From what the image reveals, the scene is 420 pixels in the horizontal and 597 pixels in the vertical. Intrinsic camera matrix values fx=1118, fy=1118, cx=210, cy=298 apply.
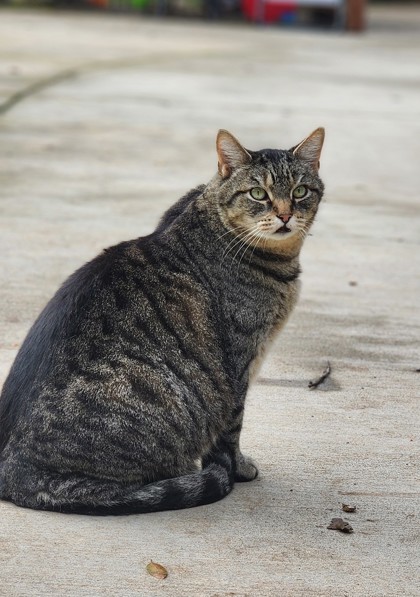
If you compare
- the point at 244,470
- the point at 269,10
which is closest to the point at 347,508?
the point at 244,470

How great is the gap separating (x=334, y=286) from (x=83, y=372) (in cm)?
300

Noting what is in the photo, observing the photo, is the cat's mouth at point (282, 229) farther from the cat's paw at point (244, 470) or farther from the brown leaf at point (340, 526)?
the brown leaf at point (340, 526)

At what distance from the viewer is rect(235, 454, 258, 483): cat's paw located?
4078mm

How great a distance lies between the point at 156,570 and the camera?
11.3ft

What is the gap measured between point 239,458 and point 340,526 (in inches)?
18.9

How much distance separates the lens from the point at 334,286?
21.4ft

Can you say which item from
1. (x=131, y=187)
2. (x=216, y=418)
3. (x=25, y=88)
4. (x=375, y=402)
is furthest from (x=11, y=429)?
(x=25, y=88)

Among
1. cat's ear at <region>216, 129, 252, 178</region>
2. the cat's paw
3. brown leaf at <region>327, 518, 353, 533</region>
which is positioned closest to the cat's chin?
cat's ear at <region>216, 129, 252, 178</region>

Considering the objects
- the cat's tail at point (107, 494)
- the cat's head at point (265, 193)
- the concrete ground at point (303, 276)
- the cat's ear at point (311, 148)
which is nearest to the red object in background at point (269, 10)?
the concrete ground at point (303, 276)

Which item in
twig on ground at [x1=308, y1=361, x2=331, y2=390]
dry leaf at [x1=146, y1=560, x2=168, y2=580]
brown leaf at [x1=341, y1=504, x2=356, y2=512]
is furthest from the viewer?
twig on ground at [x1=308, y1=361, x2=331, y2=390]

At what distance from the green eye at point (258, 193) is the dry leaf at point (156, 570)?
1441 millimetres

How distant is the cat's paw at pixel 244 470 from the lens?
4078 mm

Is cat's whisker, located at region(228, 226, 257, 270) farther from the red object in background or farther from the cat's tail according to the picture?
the red object in background

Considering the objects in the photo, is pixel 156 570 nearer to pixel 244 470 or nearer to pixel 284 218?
pixel 244 470
